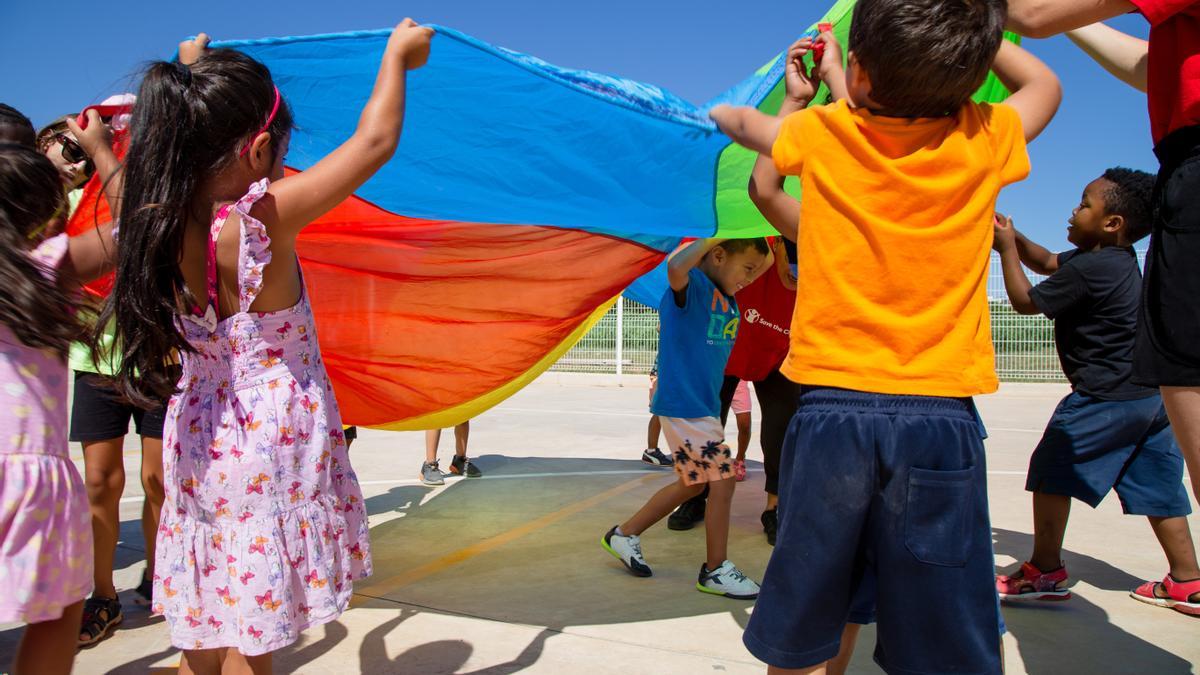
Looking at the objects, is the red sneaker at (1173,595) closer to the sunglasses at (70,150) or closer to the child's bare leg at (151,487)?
the child's bare leg at (151,487)

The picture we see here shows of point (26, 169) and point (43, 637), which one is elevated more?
point (26, 169)

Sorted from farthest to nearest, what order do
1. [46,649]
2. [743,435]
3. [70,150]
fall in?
[743,435] → [70,150] → [46,649]

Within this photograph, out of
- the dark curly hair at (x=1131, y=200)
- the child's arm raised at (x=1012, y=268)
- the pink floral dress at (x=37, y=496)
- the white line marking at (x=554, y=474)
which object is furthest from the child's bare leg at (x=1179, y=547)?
the pink floral dress at (x=37, y=496)

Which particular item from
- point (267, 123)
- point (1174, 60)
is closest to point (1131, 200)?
point (1174, 60)

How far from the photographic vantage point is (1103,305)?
366 centimetres

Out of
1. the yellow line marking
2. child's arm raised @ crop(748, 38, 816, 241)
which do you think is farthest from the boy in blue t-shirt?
child's arm raised @ crop(748, 38, 816, 241)

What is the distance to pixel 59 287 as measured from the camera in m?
2.17

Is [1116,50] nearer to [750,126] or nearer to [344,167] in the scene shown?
[750,126]

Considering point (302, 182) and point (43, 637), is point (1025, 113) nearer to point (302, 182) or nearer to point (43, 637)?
point (302, 182)

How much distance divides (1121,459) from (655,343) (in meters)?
12.2

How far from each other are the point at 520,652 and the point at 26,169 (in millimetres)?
2233

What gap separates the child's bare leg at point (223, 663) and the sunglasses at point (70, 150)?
Answer: 5.78 feet

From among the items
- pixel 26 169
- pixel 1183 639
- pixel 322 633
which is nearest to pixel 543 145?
pixel 26 169

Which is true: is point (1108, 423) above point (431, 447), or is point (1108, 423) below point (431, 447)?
above
